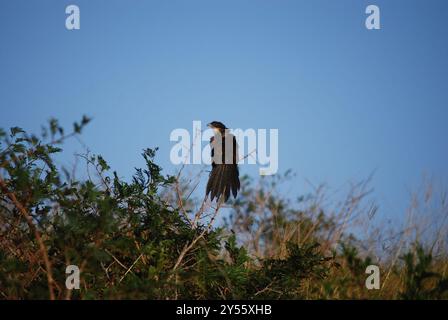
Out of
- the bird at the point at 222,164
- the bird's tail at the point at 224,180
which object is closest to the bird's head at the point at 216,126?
the bird at the point at 222,164

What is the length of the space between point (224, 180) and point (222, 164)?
0.32 metres

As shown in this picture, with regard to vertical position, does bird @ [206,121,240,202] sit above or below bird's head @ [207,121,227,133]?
below

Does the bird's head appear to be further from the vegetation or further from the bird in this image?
the vegetation

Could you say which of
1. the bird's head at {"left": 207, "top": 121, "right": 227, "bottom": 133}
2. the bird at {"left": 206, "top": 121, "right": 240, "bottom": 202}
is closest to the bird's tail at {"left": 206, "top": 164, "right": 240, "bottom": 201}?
the bird at {"left": 206, "top": 121, "right": 240, "bottom": 202}

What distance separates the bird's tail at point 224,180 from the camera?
5.13 metres

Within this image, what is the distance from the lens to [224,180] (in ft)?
17.4

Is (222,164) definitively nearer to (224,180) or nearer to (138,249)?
(224,180)

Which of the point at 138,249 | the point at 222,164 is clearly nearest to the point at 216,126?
the point at 222,164

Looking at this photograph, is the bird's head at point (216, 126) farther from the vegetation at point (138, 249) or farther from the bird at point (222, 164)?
the vegetation at point (138, 249)

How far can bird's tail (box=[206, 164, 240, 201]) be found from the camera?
513 cm

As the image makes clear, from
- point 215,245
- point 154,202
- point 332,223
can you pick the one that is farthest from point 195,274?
point 332,223

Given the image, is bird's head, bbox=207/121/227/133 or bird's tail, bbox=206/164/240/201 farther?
bird's head, bbox=207/121/227/133
